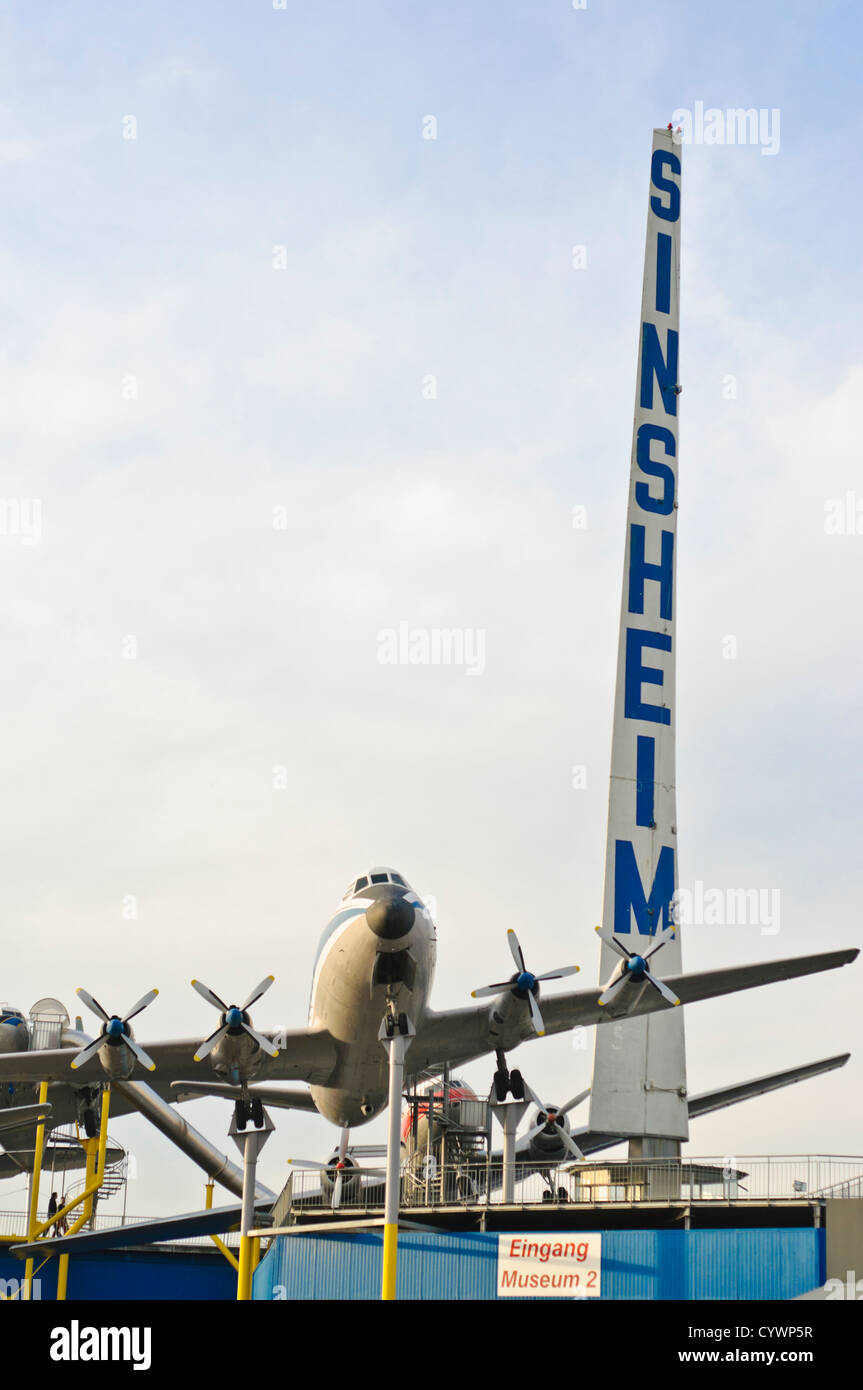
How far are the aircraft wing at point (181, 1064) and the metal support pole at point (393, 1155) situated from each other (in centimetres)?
609

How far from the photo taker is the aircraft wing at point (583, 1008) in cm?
4788

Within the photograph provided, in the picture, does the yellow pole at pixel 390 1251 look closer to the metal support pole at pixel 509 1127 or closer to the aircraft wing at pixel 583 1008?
the metal support pole at pixel 509 1127

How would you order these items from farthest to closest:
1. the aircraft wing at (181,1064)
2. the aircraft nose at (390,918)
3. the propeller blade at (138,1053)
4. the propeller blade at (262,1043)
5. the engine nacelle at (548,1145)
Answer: the engine nacelle at (548,1145), the aircraft wing at (181,1064), the propeller blade at (138,1053), the propeller blade at (262,1043), the aircraft nose at (390,918)

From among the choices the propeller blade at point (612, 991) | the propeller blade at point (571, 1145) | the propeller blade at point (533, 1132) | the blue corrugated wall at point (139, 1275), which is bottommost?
the blue corrugated wall at point (139, 1275)

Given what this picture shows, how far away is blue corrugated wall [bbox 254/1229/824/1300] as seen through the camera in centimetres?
3941

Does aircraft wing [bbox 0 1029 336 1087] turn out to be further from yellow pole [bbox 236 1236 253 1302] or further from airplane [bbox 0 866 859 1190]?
yellow pole [bbox 236 1236 253 1302]

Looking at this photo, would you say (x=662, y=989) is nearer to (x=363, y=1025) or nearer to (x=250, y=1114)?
(x=363, y=1025)

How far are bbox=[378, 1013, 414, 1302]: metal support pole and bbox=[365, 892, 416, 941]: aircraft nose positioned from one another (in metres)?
2.57

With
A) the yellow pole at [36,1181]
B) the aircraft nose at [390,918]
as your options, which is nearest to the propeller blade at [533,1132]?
the aircraft nose at [390,918]

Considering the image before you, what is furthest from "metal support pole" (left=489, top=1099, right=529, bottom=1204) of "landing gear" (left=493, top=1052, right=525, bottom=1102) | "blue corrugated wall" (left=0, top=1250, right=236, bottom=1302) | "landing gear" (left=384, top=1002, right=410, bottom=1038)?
"blue corrugated wall" (left=0, top=1250, right=236, bottom=1302)

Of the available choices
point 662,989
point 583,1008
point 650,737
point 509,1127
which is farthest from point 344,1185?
point 650,737

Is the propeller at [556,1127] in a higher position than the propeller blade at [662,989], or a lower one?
lower

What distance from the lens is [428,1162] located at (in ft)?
162

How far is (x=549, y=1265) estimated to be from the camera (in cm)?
4203
